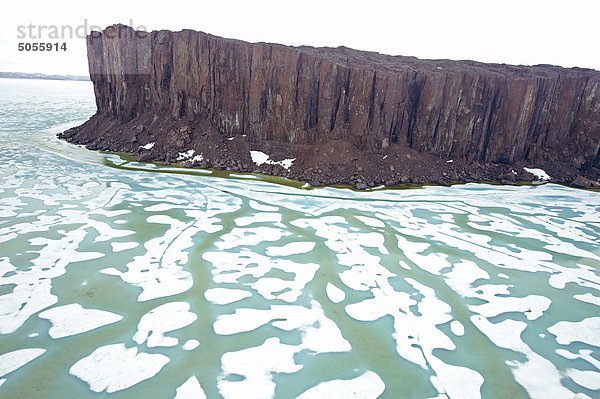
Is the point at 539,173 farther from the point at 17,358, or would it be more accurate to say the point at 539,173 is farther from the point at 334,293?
the point at 17,358

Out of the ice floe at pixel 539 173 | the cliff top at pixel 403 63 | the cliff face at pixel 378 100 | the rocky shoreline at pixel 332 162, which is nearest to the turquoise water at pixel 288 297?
the rocky shoreline at pixel 332 162

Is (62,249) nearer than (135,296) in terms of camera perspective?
No

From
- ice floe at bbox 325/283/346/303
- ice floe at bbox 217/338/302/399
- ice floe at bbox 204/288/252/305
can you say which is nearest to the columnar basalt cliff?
ice floe at bbox 325/283/346/303

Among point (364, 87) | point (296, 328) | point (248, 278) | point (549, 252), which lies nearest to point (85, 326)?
point (248, 278)

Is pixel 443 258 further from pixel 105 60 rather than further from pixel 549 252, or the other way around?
pixel 105 60

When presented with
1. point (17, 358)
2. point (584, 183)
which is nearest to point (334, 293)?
point (17, 358)

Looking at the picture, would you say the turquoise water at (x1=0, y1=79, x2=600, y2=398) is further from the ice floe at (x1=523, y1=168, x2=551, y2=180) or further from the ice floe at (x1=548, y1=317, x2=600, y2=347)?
the ice floe at (x1=523, y1=168, x2=551, y2=180)
